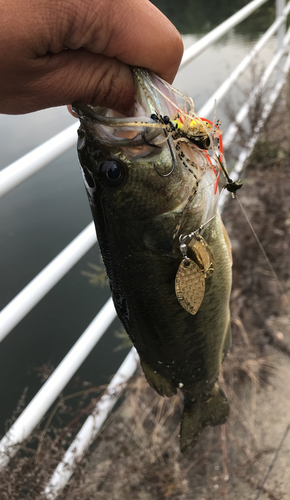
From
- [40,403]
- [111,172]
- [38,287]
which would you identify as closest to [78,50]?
[111,172]

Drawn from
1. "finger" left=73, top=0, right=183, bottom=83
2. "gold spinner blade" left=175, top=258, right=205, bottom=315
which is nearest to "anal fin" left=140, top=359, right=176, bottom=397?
"gold spinner blade" left=175, top=258, right=205, bottom=315

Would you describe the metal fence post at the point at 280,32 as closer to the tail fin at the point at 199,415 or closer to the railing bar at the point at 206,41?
the railing bar at the point at 206,41

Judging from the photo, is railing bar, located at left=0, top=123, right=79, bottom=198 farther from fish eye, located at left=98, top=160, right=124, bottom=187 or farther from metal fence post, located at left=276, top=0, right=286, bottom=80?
metal fence post, located at left=276, top=0, right=286, bottom=80

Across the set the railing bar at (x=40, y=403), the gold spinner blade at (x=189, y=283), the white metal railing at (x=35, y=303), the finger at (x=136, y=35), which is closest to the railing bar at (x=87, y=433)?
the white metal railing at (x=35, y=303)

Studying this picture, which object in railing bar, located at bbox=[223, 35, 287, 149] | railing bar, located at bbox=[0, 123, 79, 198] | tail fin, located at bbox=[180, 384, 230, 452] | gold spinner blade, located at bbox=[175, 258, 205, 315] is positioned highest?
railing bar, located at bbox=[0, 123, 79, 198]

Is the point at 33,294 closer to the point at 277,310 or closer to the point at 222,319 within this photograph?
the point at 222,319

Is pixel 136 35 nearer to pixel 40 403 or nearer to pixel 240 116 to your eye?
pixel 40 403
